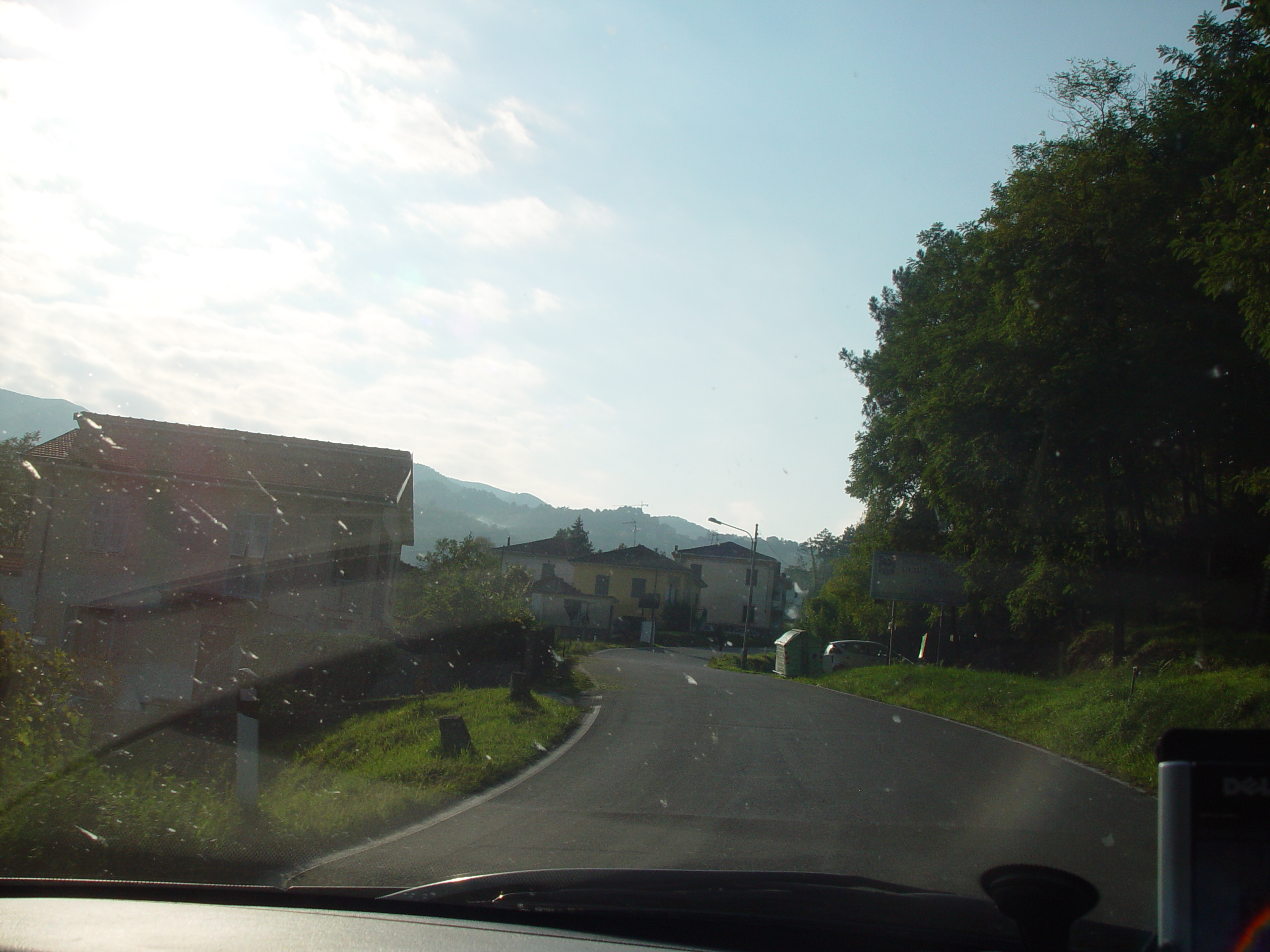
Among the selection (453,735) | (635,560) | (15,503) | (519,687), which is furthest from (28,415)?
(453,735)

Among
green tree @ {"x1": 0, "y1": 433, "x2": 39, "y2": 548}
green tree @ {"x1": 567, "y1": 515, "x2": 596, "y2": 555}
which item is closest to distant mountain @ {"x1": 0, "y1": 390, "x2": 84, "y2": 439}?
green tree @ {"x1": 0, "y1": 433, "x2": 39, "y2": 548}

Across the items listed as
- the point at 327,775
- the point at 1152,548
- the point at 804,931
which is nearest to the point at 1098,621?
the point at 1152,548

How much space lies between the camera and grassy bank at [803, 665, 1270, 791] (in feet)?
40.0

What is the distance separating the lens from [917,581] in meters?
31.9

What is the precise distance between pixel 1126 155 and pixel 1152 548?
32.5ft

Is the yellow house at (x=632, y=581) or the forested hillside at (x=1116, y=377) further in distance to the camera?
the yellow house at (x=632, y=581)

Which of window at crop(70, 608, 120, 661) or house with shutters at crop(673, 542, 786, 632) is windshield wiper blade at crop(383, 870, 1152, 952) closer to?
window at crop(70, 608, 120, 661)

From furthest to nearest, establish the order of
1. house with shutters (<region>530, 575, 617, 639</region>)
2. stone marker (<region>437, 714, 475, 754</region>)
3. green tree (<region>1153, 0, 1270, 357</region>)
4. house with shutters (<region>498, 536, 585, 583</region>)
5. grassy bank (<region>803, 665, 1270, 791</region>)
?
house with shutters (<region>498, 536, 585, 583</region>)
house with shutters (<region>530, 575, 617, 639</region>)
grassy bank (<region>803, 665, 1270, 791</region>)
stone marker (<region>437, 714, 475, 754</region>)
green tree (<region>1153, 0, 1270, 357</region>)

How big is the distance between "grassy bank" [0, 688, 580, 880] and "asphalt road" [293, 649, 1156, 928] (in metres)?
0.51

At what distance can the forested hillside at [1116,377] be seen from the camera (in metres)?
17.1

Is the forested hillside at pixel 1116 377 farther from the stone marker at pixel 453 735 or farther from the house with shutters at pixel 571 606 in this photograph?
the house with shutters at pixel 571 606

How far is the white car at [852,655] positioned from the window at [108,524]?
27.3m

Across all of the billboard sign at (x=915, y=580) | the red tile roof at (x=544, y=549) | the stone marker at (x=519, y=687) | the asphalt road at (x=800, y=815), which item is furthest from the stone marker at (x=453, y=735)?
the red tile roof at (x=544, y=549)

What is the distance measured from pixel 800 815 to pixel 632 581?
223 ft
